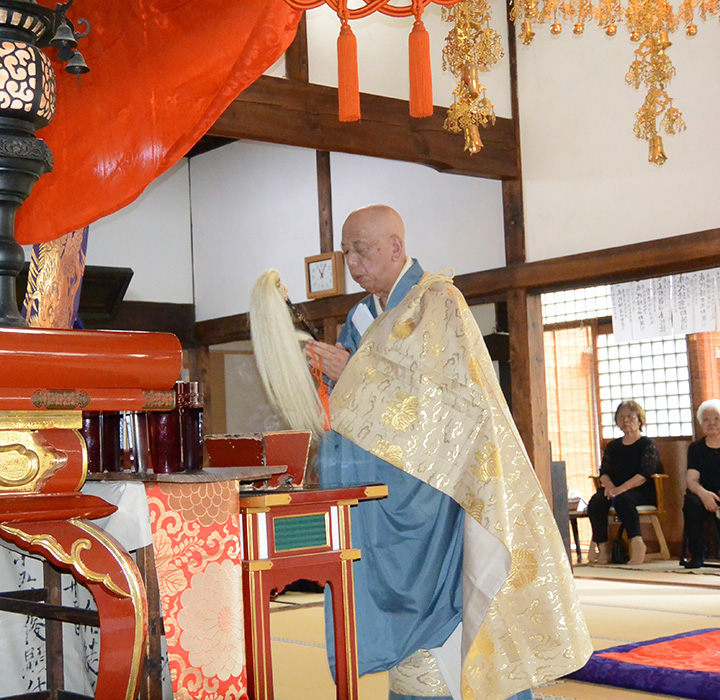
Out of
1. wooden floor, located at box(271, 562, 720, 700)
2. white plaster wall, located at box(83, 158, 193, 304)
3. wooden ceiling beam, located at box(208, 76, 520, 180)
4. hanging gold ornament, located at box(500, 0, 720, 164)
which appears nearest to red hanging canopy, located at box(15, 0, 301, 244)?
wooden floor, located at box(271, 562, 720, 700)

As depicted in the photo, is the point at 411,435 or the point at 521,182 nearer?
the point at 411,435

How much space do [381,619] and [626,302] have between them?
4.26 m

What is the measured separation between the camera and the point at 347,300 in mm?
6625

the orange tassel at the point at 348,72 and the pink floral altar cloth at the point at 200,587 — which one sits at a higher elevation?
the orange tassel at the point at 348,72

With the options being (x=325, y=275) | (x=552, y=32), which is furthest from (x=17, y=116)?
(x=325, y=275)

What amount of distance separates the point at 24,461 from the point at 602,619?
3.66 metres

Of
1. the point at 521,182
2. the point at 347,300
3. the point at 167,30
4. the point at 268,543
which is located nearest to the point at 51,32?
the point at 167,30

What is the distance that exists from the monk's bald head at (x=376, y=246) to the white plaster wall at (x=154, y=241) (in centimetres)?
510

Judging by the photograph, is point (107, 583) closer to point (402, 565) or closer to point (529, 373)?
point (402, 565)

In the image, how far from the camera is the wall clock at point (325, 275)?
22.0 feet

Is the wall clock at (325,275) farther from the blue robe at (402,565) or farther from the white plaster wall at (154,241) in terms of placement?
the blue robe at (402,565)

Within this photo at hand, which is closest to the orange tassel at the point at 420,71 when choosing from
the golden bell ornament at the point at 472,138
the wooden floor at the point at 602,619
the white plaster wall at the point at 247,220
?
the golden bell ornament at the point at 472,138

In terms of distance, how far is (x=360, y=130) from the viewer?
5281 millimetres

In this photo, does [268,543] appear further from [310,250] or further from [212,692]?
[310,250]
